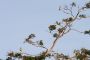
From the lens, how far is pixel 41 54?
23969mm

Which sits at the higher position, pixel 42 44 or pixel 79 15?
pixel 79 15

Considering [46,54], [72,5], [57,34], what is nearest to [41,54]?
[46,54]

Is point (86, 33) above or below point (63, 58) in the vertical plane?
above

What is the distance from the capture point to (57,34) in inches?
1012

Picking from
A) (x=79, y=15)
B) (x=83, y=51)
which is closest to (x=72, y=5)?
(x=79, y=15)

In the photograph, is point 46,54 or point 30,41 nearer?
point 46,54

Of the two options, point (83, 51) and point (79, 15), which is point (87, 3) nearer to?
point (79, 15)

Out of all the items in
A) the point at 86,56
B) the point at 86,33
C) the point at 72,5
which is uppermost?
the point at 72,5

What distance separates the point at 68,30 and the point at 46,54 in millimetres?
2302

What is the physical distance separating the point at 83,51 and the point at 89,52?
1.26ft

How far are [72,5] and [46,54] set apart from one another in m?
3.79

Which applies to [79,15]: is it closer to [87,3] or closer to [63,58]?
[87,3]

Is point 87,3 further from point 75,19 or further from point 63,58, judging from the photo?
point 63,58

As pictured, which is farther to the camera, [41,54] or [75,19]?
[75,19]
